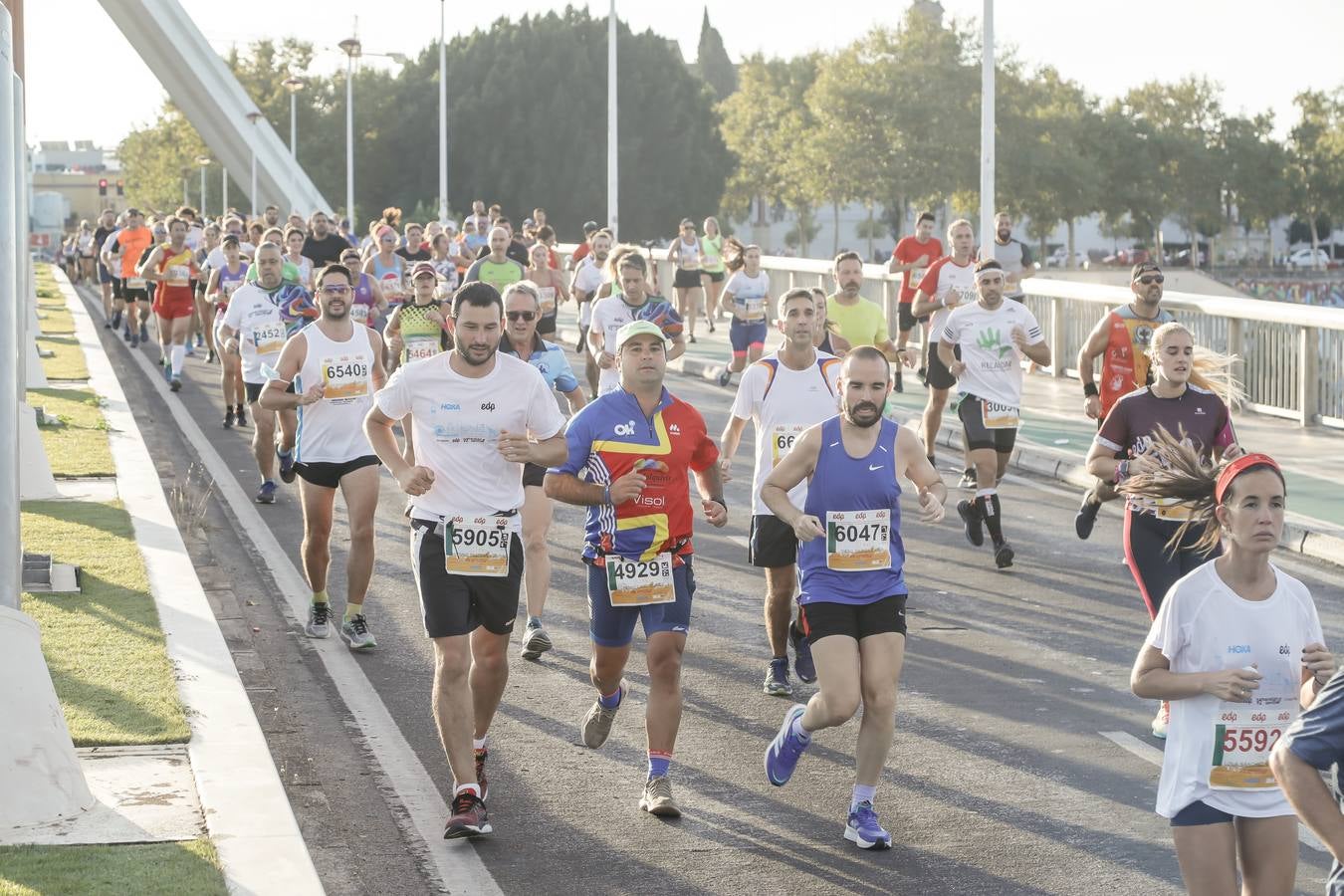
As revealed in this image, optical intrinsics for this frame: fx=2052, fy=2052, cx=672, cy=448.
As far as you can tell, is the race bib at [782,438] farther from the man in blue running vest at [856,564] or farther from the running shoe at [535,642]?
the man in blue running vest at [856,564]

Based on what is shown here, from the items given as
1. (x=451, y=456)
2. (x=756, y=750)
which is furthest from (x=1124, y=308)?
(x=451, y=456)

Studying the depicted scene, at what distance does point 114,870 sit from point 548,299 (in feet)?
38.2

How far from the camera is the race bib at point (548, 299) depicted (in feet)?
53.4

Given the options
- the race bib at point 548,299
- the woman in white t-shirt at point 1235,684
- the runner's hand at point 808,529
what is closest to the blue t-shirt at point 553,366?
the runner's hand at point 808,529

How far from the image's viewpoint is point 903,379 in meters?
25.7

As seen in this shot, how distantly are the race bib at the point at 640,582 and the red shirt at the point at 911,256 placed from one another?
15.2 m

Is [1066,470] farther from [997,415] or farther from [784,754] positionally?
[784,754]

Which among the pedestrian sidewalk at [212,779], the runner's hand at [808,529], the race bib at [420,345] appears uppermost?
the race bib at [420,345]

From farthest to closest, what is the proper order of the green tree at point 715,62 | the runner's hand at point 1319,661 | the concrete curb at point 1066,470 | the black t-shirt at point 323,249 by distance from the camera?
the green tree at point 715,62 → the black t-shirt at point 323,249 → the concrete curb at point 1066,470 → the runner's hand at point 1319,661

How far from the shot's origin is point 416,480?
7355 millimetres

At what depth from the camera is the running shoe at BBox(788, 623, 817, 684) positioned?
9.72m

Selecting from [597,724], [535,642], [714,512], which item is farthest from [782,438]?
[597,724]

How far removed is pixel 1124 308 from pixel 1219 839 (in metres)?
7.23

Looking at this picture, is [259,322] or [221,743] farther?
[259,322]
